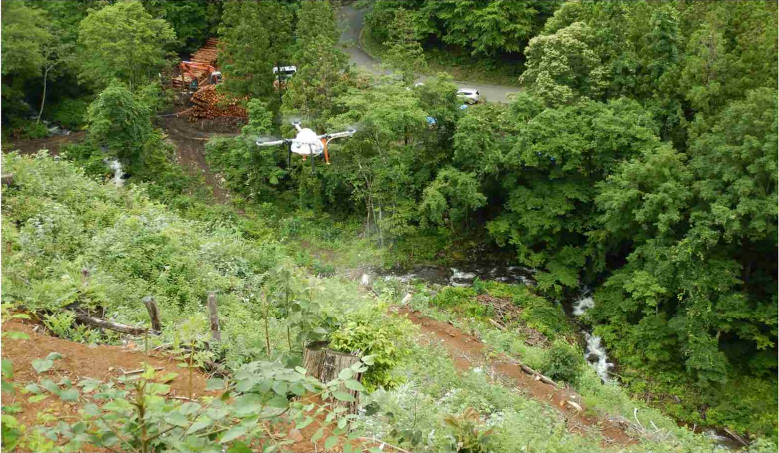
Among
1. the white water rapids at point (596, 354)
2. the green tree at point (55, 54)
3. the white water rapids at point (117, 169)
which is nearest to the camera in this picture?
the white water rapids at point (596, 354)

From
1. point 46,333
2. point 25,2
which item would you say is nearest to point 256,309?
point 46,333

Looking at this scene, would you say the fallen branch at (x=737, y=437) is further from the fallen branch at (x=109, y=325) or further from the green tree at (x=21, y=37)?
the green tree at (x=21, y=37)

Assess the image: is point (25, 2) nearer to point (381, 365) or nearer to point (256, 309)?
point (256, 309)

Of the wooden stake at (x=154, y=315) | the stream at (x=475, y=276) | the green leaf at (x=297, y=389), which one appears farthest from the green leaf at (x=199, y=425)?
the stream at (x=475, y=276)

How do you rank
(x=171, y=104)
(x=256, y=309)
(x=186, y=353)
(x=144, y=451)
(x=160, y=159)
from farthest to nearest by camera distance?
(x=171, y=104)
(x=160, y=159)
(x=256, y=309)
(x=186, y=353)
(x=144, y=451)

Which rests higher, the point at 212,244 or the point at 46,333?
the point at 46,333

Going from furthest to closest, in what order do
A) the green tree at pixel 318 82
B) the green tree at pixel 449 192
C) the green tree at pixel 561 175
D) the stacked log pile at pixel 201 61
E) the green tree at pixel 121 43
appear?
the stacked log pile at pixel 201 61 → the green tree at pixel 121 43 → the green tree at pixel 318 82 → the green tree at pixel 449 192 → the green tree at pixel 561 175
